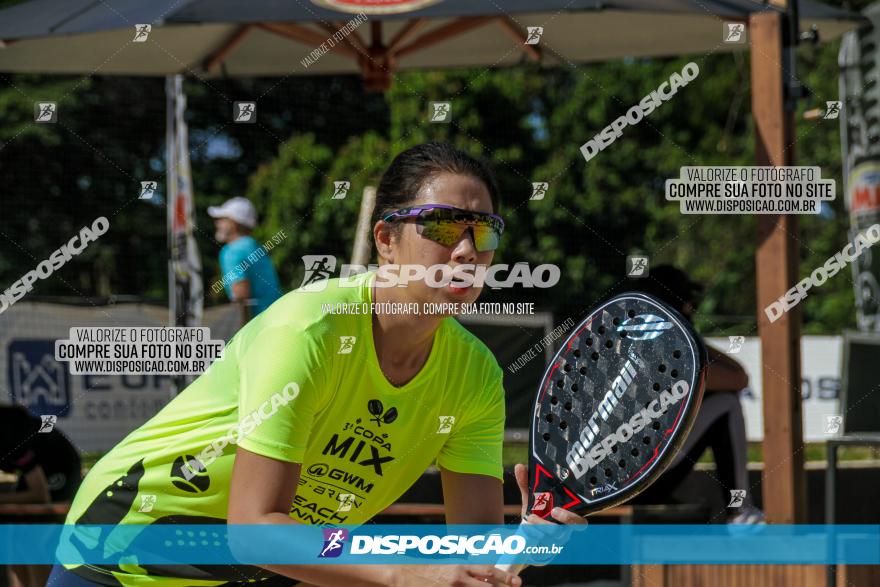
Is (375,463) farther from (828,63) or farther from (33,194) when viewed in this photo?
(828,63)

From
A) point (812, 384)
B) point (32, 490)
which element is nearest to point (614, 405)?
point (32, 490)

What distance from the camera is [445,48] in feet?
25.1

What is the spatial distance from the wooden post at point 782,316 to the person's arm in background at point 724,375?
131 mm

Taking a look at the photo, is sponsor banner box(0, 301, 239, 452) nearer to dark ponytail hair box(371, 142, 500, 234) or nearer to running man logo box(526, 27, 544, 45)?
running man logo box(526, 27, 544, 45)

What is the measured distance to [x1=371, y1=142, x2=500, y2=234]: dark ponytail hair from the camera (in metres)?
2.40

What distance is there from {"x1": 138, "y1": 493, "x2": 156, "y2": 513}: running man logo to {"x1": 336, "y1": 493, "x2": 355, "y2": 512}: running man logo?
1.42 ft

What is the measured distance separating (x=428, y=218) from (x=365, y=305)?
0.23 meters

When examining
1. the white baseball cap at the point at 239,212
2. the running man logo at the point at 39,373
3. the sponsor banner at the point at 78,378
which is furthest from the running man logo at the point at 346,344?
the running man logo at the point at 39,373

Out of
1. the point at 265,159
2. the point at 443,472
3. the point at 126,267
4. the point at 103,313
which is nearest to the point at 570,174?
the point at 265,159

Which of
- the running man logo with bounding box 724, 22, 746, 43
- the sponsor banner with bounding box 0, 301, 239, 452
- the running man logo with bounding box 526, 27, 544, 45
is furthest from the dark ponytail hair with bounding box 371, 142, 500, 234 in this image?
the sponsor banner with bounding box 0, 301, 239, 452

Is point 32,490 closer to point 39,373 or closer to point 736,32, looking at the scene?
point 39,373

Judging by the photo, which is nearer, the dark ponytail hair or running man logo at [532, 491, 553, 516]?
running man logo at [532, 491, 553, 516]

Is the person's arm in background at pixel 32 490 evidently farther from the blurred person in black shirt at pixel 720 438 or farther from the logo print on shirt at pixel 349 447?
the logo print on shirt at pixel 349 447

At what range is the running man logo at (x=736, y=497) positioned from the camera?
4.88 m
